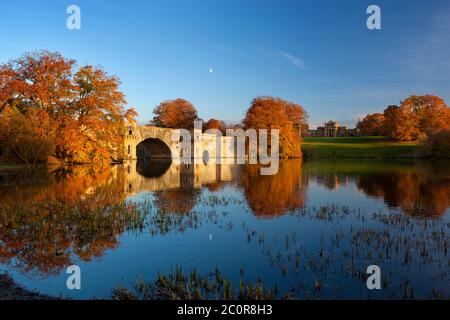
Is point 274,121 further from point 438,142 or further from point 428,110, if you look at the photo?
point 428,110

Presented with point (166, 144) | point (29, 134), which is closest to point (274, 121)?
point (166, 144)

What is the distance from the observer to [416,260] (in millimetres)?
10219

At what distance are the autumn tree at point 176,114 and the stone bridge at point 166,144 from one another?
1443 centimetres

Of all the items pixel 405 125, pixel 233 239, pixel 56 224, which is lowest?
pixel 233 239

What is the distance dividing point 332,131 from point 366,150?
61386mm

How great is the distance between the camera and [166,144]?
229 feet

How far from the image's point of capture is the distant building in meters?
134

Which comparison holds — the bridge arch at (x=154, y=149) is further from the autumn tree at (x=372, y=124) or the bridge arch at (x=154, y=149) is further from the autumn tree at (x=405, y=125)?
the autumn tree at (x=372, y=124)

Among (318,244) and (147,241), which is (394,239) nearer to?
(318,244)

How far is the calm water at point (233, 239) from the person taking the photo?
880cm

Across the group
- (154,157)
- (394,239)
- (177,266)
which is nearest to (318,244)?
(394,239)

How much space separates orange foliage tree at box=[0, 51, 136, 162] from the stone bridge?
1238cm

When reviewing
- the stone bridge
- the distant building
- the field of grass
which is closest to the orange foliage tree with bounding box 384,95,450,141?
the field of grass
